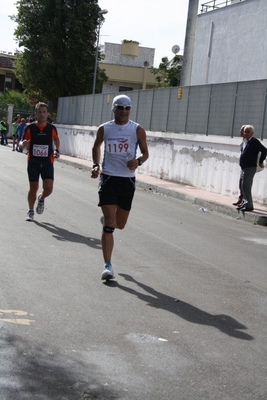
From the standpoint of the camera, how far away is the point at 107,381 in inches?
198

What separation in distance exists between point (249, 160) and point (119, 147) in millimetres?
9386

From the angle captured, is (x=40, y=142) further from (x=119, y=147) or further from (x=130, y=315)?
(x=130, y=315)

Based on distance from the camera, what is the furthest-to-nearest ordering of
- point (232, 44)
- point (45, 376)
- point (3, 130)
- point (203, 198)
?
1. point (3, 130)
2. point (232, 44)
3. point (203, 198)
4. point (45, 376)

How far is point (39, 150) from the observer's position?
42.0ft

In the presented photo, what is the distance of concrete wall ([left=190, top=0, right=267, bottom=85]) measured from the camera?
34.7 m

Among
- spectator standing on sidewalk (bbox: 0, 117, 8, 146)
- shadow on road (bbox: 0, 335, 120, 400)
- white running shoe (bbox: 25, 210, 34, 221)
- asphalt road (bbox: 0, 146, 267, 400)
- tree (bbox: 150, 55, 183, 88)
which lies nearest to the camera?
shadow on road (bbox: 0, 335, 120, 400)

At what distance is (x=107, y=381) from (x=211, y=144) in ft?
59.6

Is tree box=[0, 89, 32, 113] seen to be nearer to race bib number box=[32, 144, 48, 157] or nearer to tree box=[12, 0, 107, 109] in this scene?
tree box=[12, 0, 107, 109]

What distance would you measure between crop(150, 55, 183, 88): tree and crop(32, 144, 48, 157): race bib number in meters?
55.7

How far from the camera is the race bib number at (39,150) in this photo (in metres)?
12.8

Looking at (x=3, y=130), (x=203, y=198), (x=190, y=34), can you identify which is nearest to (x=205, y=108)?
(x=203, y=198)

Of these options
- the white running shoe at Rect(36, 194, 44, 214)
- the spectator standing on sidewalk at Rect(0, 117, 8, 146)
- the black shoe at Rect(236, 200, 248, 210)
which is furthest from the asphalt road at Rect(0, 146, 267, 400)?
the spectator standing on sidewalk at Rect(0, 117, 8, 146)

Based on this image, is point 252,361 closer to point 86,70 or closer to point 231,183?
point 231,183

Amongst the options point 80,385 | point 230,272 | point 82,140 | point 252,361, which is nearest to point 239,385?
point 252,361
